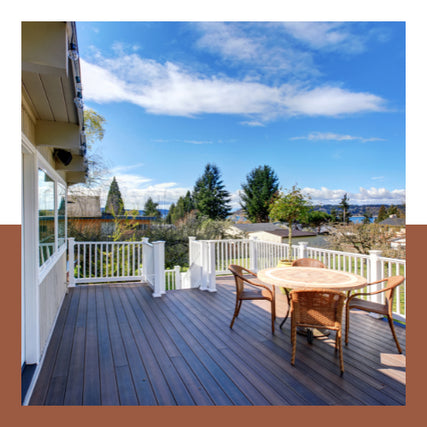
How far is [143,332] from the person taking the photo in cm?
350

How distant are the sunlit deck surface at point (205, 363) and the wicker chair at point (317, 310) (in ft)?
1.08

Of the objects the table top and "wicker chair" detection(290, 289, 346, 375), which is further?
the table top

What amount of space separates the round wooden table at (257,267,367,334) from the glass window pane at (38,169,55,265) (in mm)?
2506

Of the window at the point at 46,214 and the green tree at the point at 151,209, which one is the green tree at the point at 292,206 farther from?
the green tree at the point at 151,209

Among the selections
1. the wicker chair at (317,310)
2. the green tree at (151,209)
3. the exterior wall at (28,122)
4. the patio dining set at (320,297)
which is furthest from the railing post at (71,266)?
the green tree at (151,209)

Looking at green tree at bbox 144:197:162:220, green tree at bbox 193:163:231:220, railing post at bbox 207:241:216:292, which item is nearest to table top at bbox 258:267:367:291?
railing post at bbox 207:241:216:292

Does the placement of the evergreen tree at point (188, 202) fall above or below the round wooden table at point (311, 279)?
above

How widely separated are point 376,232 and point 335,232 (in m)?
1.26

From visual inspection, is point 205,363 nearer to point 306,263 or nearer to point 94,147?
point 306,263

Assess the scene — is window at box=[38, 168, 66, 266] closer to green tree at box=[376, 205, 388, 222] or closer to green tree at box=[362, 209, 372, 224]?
green tree at box=[362, 209, 372, 224]

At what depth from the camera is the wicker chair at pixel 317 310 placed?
260 cm

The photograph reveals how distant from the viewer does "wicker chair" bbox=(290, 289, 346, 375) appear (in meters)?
2.60

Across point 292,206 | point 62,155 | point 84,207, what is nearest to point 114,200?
point 84,207
